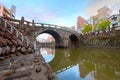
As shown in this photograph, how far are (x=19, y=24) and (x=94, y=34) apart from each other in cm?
1545

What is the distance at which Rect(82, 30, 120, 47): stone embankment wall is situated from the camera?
1979cm

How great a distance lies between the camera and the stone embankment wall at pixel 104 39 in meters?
19.8

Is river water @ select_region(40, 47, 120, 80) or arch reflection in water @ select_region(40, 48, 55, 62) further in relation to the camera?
arch reflection in water @ select_region(40, 48, 55, 62)

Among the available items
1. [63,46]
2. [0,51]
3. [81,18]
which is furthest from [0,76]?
[81,18]

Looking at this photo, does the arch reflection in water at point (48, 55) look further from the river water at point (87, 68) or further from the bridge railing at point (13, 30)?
the bridge railing at point (13, 30)

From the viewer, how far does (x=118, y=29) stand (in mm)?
20547

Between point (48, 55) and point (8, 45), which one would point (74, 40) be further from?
point (8, 45)

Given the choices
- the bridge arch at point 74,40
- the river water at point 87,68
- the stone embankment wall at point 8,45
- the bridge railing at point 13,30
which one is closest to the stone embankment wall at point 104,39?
the bridge arch at point 74,40

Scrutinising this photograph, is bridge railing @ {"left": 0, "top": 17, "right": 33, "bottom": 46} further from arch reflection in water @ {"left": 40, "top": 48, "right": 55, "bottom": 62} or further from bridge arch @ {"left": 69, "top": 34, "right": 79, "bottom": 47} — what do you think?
bridge arch @ {"left": 69, "top": 34, "right": 79, "bottom": 47}

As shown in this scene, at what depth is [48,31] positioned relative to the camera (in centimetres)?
2569

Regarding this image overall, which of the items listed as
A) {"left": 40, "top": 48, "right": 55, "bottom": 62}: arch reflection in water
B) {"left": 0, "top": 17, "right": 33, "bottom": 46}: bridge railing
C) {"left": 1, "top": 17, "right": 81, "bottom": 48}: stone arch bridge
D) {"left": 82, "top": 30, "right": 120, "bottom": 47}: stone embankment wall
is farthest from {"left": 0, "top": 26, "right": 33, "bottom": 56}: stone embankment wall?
{"left": 82, "top": 30, "right": 120, "bottom": 47}: stone embankment wall

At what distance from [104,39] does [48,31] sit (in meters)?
10.2

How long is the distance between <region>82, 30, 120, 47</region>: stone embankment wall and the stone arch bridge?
3.80 m

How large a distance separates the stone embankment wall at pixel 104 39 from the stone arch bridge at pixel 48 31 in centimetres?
380
